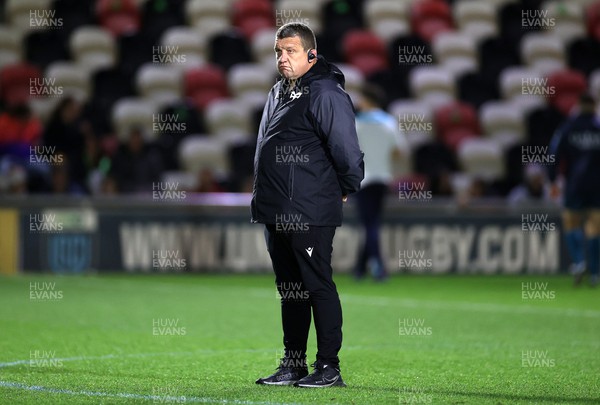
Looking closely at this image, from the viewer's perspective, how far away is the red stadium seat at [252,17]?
19984 mm

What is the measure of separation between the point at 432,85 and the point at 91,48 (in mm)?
5659

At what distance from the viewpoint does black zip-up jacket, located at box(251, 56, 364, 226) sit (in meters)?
5.93

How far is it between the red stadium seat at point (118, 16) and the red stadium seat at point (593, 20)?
832cm

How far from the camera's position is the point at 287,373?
6145mm

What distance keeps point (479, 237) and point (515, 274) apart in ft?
2.25

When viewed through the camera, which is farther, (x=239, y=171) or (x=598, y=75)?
(x=598, y=75)

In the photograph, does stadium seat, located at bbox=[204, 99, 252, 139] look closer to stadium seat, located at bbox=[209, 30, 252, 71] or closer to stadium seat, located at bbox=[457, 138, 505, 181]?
stadium seat, located at bbox=[209, 30, 252, 71]

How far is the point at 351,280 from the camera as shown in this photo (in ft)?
47.6

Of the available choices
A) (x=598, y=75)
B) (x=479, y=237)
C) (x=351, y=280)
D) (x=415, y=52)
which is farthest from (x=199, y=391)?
(x=598, y=75)

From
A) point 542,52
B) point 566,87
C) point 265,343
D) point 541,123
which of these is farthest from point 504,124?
point 265,343

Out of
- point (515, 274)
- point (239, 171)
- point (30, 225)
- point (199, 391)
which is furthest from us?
point (239, 171)

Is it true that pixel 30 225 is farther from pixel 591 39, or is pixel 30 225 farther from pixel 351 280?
pixel 591 39
